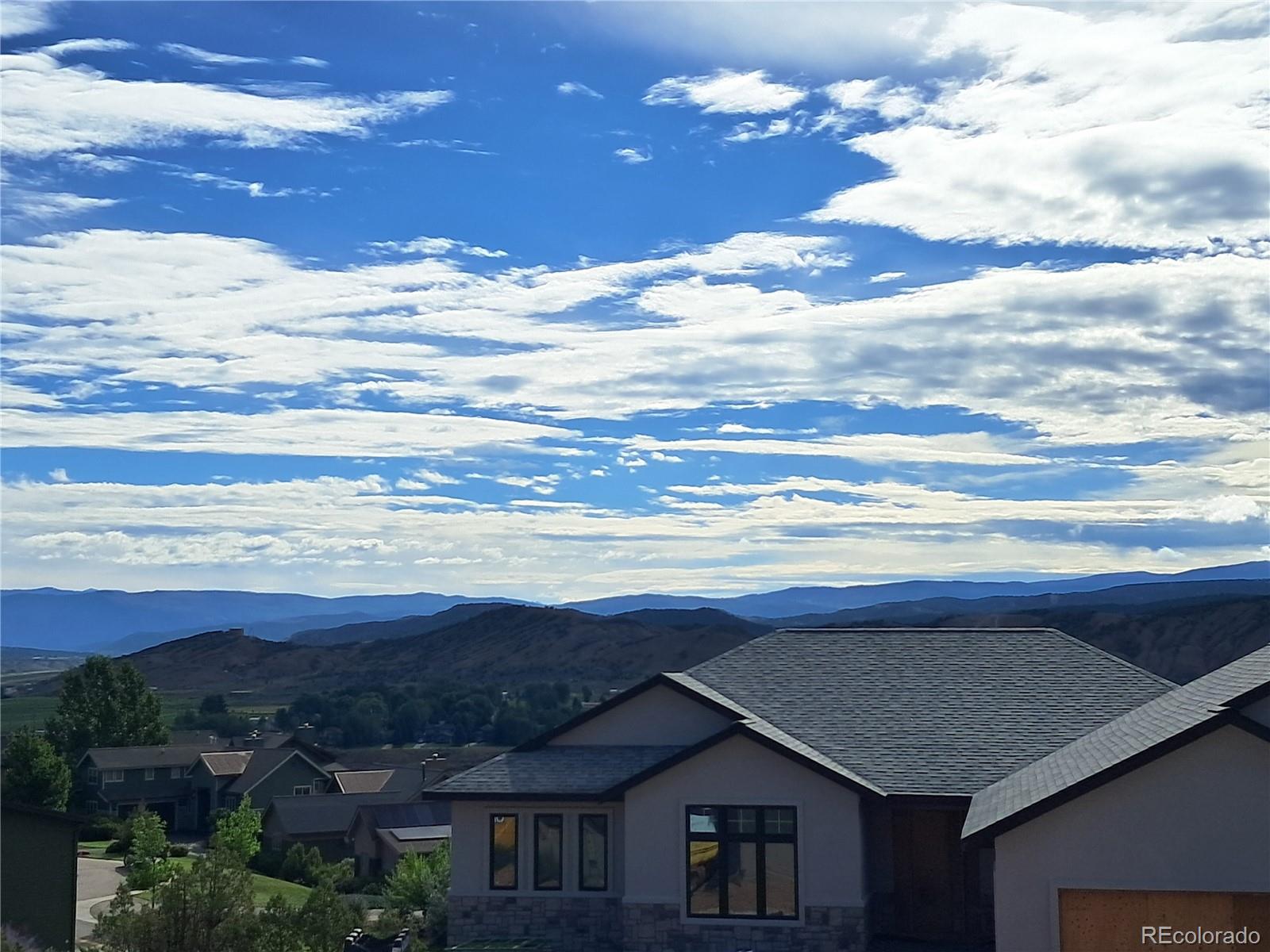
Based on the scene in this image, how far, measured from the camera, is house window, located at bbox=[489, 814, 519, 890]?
928 inches

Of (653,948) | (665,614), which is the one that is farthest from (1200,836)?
(665,614)

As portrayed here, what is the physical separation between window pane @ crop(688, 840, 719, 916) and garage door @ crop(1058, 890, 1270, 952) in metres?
6.57

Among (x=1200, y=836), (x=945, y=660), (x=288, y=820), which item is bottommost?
(x=288, y=820)

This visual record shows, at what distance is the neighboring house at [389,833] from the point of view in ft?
171

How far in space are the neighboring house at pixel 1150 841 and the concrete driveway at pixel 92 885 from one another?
2555 cm

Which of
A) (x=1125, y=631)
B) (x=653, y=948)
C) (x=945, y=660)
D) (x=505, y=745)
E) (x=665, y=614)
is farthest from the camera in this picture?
(x=665, y=614)

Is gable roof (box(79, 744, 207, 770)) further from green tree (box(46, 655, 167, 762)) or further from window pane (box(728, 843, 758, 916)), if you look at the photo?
window pane (box(728, 843, 758, 916))

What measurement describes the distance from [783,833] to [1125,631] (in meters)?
79.3

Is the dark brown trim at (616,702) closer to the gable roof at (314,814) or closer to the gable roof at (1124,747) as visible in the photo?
the gable roof at (1124,747)

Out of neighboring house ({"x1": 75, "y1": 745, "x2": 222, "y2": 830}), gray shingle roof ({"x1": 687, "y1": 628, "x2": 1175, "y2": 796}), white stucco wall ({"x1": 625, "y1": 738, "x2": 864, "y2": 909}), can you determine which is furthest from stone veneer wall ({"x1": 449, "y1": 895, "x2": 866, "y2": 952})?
neighboring house ({"x1": 75, "y1": 745, "x2": 222, "y2": 830})

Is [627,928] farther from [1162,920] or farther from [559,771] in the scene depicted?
[1162,920]

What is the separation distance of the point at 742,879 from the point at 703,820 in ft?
3.89

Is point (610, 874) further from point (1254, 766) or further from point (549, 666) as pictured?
point (549, 666)

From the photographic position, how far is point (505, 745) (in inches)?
3364
